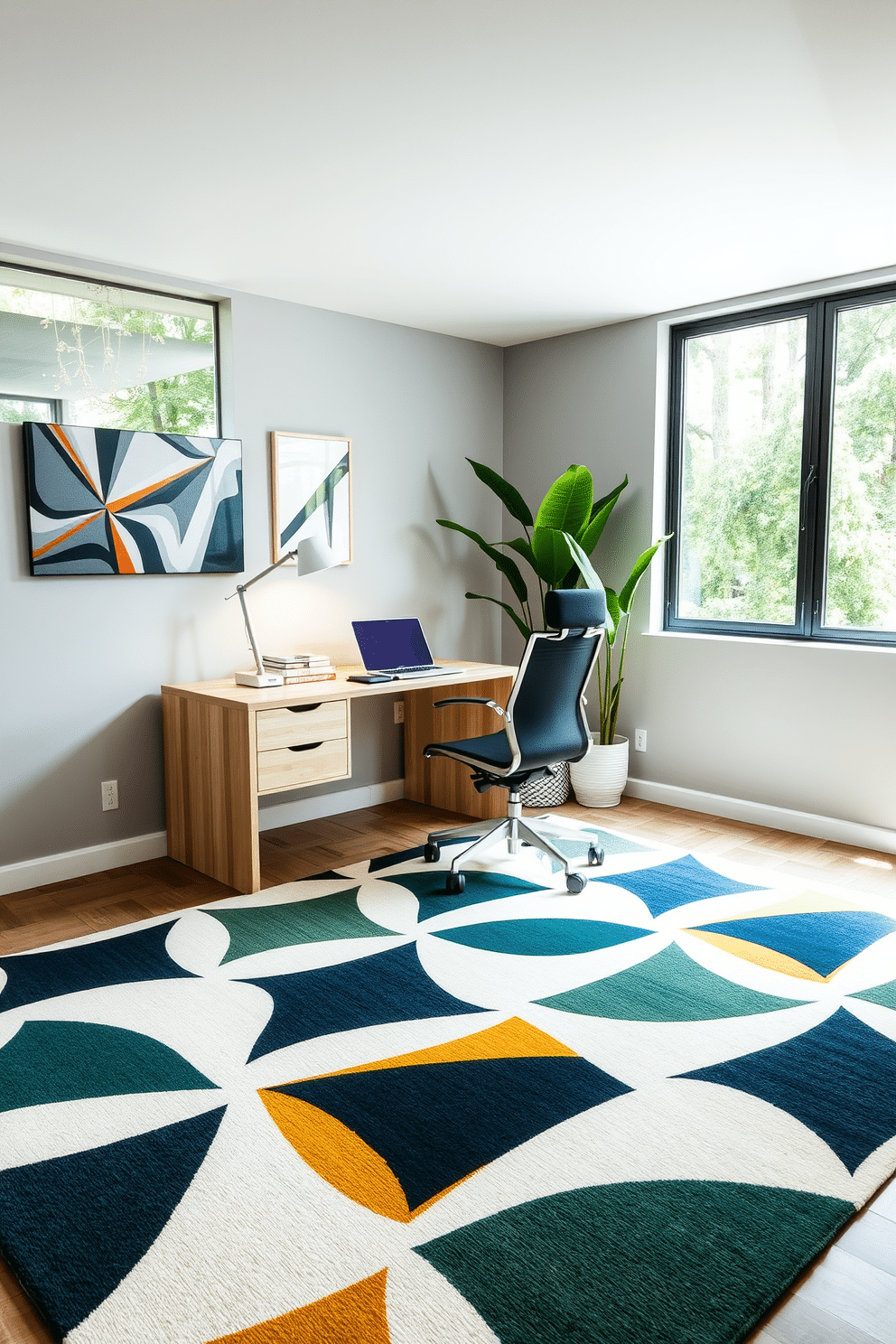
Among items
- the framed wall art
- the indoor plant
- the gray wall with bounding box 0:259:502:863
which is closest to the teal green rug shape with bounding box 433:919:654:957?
the indoor plant

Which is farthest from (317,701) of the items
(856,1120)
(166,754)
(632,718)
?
(856,1120)

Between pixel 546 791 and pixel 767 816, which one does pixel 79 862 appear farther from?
pixel 767 816

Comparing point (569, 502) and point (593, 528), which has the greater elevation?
point (569, 502)

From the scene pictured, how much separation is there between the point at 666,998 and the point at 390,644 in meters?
2.06

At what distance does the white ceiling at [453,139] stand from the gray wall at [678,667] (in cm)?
81

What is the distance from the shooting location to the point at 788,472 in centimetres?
422

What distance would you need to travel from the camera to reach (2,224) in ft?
10.6

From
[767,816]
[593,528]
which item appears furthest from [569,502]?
[767,816]

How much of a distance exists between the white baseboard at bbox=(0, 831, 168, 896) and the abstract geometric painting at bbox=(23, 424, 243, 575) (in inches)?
43.1

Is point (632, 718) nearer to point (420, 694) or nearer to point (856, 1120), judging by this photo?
point (420, 694)

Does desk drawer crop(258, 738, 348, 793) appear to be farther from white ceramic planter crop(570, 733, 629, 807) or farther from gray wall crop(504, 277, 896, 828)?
gray wall crop(504, 277, 896, 828)

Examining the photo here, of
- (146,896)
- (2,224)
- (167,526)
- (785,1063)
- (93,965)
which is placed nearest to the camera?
(785,1063)

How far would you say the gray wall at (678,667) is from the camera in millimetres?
3982

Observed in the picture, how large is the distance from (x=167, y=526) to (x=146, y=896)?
1.45 meters
